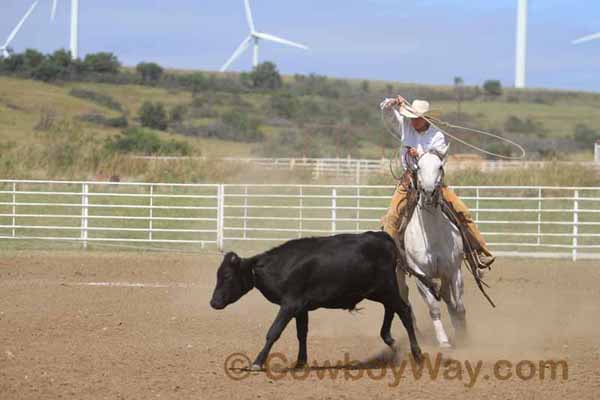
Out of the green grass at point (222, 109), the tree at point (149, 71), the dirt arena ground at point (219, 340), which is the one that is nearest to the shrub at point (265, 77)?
the green grass at point (222, 109)

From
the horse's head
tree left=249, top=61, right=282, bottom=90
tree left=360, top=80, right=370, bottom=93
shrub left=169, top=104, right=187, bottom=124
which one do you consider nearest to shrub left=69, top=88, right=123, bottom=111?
shrub left=169, top=104, right=187, bottom=124

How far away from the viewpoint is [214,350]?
27.1 feet

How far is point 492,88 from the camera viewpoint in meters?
90.2

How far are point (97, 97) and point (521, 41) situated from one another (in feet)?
110

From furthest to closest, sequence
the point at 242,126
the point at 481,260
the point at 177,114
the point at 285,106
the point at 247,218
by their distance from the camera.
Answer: the point at 285,106 → the point at 177,114 → the point at 242,126 → the point at 247,218 → the point at 481,260

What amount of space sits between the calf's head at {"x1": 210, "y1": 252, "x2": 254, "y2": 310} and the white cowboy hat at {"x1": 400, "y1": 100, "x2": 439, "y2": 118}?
2.04 meters

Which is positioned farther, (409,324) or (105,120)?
(105,120)

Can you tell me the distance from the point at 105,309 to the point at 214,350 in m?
2.94

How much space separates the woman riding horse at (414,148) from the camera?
838 cm

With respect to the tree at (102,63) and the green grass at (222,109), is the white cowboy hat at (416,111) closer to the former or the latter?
the green grass at (222,109)

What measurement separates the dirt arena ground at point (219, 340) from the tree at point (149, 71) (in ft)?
218

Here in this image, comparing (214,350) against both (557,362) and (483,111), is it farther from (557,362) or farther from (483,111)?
(483,111)

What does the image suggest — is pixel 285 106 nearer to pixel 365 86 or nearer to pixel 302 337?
pixel 365 86

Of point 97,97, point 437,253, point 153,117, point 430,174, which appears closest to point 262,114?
point 97,97
